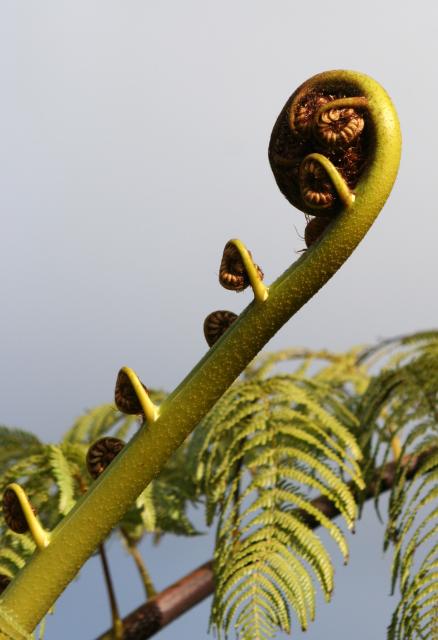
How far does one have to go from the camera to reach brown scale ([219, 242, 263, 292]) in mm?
852

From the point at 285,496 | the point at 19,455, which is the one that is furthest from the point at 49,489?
the point at 285,496

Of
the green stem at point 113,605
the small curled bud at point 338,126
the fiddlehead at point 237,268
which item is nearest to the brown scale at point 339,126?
the small curled bud at point 338,126

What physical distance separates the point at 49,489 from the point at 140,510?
0.82 feet

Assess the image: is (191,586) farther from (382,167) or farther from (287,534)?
(382,167)

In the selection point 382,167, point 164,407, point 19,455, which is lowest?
point 164,407

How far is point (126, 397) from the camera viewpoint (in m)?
0.87

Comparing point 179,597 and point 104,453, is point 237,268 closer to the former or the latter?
point 104,453

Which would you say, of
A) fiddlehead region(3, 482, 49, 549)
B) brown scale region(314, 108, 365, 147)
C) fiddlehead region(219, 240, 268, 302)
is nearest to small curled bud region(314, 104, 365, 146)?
brown scale region(314, 108, 365, 147)

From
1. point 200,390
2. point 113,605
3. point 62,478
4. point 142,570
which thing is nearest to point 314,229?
point 200,390

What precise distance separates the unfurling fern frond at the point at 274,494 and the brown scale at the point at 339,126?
63 cm

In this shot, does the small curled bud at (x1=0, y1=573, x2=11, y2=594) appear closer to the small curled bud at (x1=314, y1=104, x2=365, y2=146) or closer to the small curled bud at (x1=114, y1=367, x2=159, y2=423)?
the small curled bud at (x1=114, y1=367, x2=159, y2=423)

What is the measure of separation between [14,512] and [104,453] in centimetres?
11

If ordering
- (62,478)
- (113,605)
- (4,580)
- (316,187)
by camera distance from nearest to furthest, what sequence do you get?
(316,187) → (4,580) → (62,478) → (113,605)

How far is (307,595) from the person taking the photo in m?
1.20
